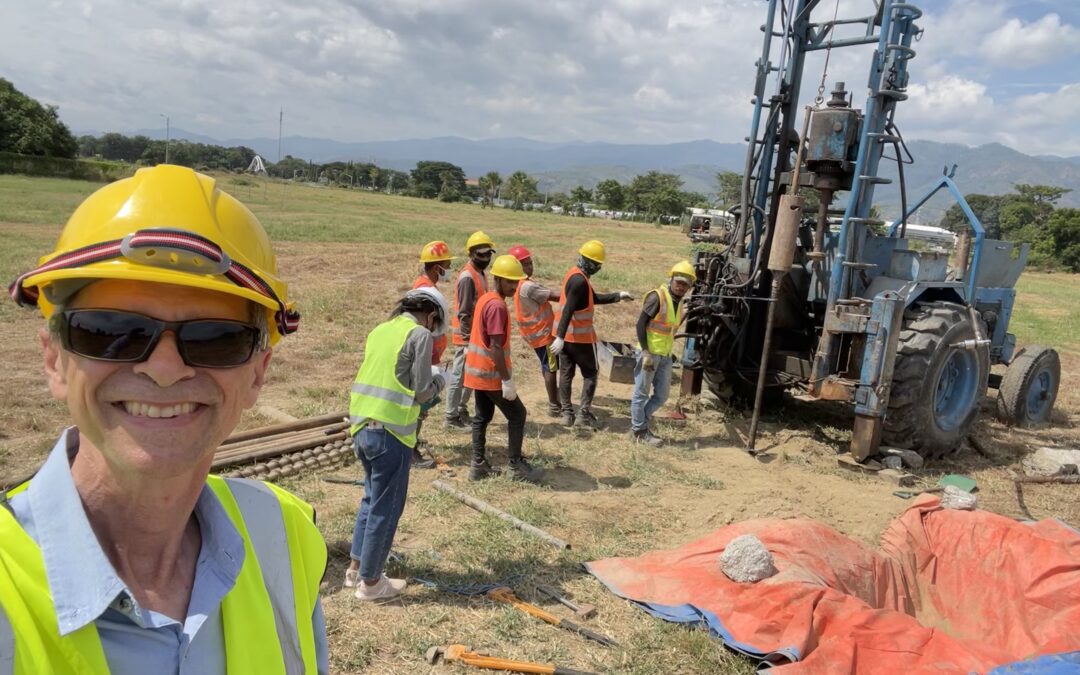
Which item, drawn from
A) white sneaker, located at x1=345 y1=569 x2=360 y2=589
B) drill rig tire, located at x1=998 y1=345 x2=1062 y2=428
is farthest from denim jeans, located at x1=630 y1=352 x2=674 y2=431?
drill rig tire, located at x1=998 y1=345 x2=1062 y2=428

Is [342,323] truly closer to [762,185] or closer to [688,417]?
[688,417]

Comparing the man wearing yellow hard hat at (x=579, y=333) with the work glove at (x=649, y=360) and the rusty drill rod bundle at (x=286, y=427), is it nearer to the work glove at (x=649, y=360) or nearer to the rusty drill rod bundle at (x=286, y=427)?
the work glove at (x=649, y=360)

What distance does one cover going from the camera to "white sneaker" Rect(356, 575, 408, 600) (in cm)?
414

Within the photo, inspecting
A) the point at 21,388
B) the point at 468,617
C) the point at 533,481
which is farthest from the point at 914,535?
the point at 21,388

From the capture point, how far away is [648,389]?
23.9 ft

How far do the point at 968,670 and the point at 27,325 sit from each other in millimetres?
11172

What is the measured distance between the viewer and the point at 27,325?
9.84 meters

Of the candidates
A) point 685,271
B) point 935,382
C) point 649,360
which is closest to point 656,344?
point 649,360

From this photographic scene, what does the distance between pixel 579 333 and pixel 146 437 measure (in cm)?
668

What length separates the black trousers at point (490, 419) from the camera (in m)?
6.04

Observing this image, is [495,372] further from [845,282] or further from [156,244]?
[156,244]

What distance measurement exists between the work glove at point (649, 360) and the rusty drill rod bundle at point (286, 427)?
9.68ft

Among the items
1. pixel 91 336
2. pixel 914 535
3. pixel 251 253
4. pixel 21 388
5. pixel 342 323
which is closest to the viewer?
pixel 91 336

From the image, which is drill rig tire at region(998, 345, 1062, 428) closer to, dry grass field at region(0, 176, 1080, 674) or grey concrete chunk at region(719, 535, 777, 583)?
dry grass field at region(0, 176, 1080, 674)
